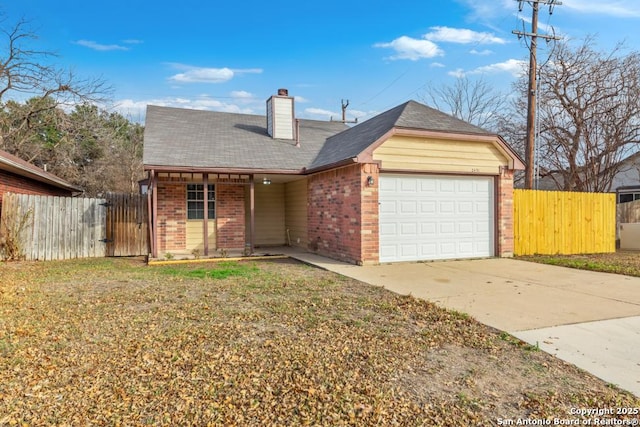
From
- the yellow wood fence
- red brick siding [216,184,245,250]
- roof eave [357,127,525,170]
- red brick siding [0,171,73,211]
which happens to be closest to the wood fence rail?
red brick siding [0,171,73,211]

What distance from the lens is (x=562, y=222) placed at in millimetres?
11844

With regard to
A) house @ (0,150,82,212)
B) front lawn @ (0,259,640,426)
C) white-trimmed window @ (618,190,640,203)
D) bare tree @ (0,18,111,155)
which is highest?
bare tree @ (0,18,111,155)

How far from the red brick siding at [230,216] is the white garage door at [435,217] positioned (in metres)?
5.27

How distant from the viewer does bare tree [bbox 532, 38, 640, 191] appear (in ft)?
58.7

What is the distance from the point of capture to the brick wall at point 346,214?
365 inches

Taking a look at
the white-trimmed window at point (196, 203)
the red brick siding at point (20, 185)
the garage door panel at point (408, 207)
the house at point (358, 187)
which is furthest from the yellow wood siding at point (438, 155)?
the red brick siding at point (20, 185)

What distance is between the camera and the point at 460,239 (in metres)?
10.4

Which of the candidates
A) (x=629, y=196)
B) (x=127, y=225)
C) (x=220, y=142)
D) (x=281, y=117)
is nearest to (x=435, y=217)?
(x=281, y=117)

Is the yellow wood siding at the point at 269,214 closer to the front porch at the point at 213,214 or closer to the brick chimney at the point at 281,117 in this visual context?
the front porch at the point at 213,214

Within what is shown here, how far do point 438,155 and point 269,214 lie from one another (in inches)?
269

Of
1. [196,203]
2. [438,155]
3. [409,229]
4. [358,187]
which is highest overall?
[438,155]

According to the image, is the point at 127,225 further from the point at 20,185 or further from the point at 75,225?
the point at 20,185

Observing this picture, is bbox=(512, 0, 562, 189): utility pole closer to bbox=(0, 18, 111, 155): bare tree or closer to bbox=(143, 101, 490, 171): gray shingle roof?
bbox=(143, 101, 490, 171): gray shingle roof

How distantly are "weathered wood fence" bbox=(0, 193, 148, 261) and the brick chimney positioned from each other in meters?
5.22
